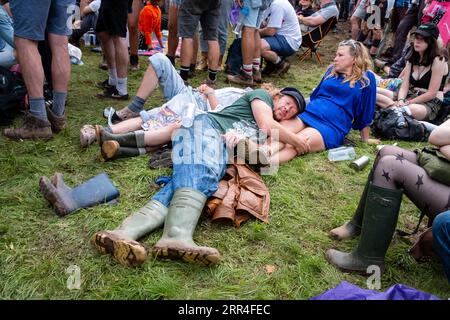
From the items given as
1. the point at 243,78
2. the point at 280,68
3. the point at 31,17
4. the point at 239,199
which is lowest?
the point at 280,68

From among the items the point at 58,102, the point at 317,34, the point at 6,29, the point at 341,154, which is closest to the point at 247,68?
the point at 341,154

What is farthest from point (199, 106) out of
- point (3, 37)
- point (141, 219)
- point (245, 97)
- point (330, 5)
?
point (330, 5)

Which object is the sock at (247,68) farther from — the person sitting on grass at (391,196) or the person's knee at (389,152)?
the person sitting on grass at (391,196)

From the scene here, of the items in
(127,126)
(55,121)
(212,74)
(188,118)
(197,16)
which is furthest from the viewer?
(212,74)

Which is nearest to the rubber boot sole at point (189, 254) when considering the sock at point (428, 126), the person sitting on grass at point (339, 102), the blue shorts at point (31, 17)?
the person sitting on grass at point (339, 102)

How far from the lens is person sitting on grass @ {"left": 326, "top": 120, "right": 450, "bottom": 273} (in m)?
2.26

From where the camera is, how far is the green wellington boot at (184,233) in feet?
7.46

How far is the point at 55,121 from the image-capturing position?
3.76m

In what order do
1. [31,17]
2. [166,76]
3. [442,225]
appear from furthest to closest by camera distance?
1. [166,76]
2. [31,17]
3. [442,225]

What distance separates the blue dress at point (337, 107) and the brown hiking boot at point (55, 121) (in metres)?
2.13

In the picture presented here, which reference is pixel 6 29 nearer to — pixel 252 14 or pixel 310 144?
pixel 252 14

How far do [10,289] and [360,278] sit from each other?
1.83m

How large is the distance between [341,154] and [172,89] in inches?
65.5

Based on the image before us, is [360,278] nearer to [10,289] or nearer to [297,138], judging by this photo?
[297,138]
